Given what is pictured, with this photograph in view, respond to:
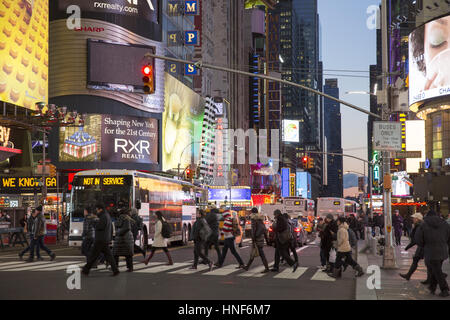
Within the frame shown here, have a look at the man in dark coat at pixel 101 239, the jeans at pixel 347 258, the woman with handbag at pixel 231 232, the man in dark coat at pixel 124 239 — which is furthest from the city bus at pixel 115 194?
the jeans at pixel 347 258

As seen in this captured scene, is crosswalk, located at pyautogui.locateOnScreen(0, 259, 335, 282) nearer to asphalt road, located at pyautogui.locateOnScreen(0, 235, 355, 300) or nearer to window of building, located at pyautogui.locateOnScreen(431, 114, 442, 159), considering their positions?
asphalt road, located at pyautogui.locateOnScreen(0, 235, 355, 300)

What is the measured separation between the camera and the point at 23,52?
158ft

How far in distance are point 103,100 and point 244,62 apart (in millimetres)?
99178

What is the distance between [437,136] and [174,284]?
55666 millimetres

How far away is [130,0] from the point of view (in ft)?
232

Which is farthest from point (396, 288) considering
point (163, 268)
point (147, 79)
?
point (147, 79)

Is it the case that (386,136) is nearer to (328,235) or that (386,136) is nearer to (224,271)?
(328,235)

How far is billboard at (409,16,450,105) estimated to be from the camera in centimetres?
5819

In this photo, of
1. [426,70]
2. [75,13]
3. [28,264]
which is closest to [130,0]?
[75,13]

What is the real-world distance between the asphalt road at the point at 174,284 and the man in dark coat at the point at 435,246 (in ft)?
5.95

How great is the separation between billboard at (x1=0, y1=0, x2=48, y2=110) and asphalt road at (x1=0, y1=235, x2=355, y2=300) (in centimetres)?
2587

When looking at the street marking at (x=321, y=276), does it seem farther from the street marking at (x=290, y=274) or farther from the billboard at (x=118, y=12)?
the billboard at (x=118, y=12)
